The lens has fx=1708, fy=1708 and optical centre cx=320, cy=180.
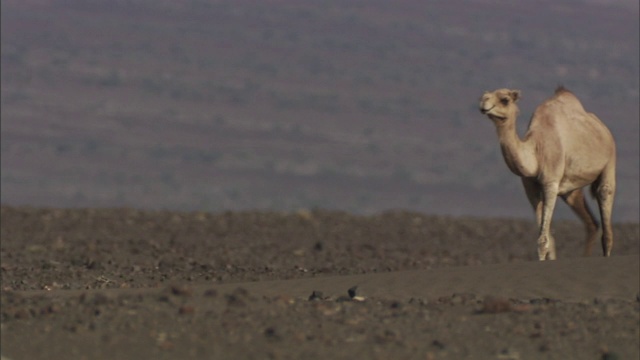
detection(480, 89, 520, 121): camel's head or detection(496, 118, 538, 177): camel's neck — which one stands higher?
detection(480, 89, 520, 121): camel's head

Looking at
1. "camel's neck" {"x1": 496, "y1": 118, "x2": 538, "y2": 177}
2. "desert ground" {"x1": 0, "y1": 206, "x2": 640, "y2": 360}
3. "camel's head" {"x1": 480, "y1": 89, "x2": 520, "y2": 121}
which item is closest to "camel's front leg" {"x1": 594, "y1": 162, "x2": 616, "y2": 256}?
"camel's neck" {"x1": 496, "y1": 118, "x2": 538, "y2": 177}

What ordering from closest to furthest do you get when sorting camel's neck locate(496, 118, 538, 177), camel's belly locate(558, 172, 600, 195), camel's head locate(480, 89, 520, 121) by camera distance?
camel's head locate(480, 89, 520, 121)
camel's neck locate(496, 118, 538, 177)
camel's belly locate(558, 172, 600, 195)

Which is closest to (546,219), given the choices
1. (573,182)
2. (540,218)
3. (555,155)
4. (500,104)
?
(540,218)

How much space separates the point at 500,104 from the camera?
49.6 feet

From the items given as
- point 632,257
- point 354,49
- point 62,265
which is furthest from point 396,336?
point 354,49

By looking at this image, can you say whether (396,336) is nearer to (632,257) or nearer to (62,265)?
(632,257)

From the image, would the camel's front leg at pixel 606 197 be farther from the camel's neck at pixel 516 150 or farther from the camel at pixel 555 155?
the camel's neck at pixel 516 150

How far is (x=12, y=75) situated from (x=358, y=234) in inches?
3166

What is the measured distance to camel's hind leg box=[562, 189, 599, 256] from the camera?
674 inches

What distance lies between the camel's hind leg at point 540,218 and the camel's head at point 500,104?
37.0 inches

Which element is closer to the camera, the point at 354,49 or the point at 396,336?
the point at 396,336

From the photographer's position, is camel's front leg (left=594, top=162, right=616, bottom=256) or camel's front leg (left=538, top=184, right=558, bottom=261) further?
camel's front leg (left=594, top=162, right=616, bottom=256)

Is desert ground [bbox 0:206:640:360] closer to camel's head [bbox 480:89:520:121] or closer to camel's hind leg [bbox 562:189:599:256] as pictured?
camel's head [bbox 480:89:520:121]

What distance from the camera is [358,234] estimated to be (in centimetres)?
2792
